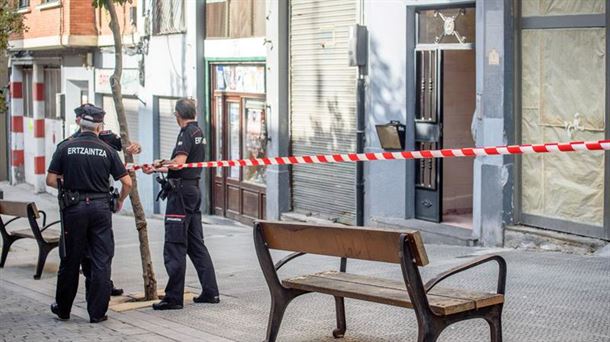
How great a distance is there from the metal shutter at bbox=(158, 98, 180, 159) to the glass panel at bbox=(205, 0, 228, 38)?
81.4 inches

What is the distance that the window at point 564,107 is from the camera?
1248 cm

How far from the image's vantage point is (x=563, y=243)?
41.9ft

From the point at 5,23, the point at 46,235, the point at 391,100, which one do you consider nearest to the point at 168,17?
the point at 5,23

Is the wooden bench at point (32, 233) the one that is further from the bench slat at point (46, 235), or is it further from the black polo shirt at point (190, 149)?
the black polo shirt at point (190, 149)

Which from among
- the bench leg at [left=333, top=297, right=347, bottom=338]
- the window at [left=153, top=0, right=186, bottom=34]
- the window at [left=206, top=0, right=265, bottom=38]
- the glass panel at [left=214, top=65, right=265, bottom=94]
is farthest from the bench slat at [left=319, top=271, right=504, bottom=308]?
the window at [left=153, top=0, right=186, bottom=34]

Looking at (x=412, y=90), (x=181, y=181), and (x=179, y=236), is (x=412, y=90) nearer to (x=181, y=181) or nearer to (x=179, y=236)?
(x=181, y=181)

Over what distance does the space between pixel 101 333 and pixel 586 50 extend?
255 inches

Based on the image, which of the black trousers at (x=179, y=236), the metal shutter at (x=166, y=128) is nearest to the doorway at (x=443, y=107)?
the black trousers at (x=179, y=236)

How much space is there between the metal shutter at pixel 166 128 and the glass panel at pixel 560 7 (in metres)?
10.2

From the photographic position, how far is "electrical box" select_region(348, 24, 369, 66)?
15.8 metres

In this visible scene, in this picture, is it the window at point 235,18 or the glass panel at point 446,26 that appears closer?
the glass panel at point 446,26

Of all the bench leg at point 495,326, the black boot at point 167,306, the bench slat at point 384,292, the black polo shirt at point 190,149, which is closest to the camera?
the bench slat at point 384,292

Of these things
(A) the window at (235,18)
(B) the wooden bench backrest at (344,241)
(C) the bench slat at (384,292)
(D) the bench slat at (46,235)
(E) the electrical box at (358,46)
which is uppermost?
(A) the window at (235,18)

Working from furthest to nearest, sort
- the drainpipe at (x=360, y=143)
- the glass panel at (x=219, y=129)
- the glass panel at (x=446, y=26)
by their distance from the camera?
1. the glass panel at (x=219, y=129)
2. the drainpipe at (x=360, y=143)
3. the glass panel at (x=446, y=26)
